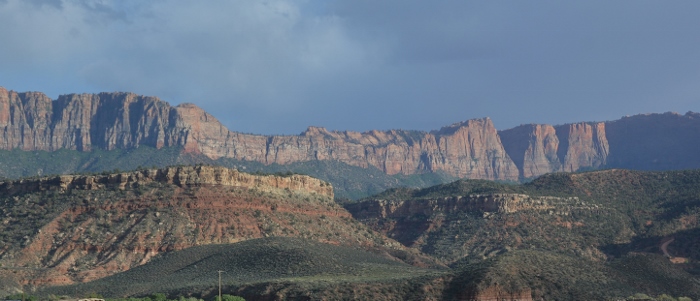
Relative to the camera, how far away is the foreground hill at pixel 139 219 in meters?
136

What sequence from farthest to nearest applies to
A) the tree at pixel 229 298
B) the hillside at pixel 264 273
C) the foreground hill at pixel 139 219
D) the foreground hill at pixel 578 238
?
1. the foreground hill at pixel 139 219
2. the foreground hill at pixel 578 238
3. the hillside at pixel 264 273
4. the tree at pixel 229 298

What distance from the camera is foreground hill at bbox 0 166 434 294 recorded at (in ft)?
445

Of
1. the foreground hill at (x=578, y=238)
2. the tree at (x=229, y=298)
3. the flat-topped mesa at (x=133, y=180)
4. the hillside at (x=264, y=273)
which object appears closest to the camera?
the tree at (x=229, y=298)

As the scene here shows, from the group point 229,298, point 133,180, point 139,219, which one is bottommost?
point 229,298

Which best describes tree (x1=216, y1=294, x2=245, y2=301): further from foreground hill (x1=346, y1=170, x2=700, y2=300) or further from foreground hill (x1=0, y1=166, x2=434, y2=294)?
foreground hill (x1=0, y1=166, x2=434, y2=294)

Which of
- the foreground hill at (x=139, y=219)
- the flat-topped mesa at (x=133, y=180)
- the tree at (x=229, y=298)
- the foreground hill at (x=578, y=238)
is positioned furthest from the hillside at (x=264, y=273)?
the flat-topped mesa at (x=133, y=180)

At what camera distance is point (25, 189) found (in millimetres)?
154625

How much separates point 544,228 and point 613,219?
14.7 meters

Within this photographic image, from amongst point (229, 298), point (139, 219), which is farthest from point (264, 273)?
point (139, 219)

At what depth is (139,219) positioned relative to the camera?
14450cm

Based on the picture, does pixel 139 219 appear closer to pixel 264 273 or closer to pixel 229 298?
pixel 264 273

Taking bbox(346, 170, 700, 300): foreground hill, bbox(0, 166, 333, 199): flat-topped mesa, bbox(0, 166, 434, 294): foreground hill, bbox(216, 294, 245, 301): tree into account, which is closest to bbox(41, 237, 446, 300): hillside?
bbox(216, 294, 245, 301): tree

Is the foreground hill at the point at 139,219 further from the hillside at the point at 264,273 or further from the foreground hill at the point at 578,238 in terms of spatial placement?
the foreground hill at the point at 578,238

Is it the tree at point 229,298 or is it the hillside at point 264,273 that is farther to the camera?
the hillside at point 264,273
